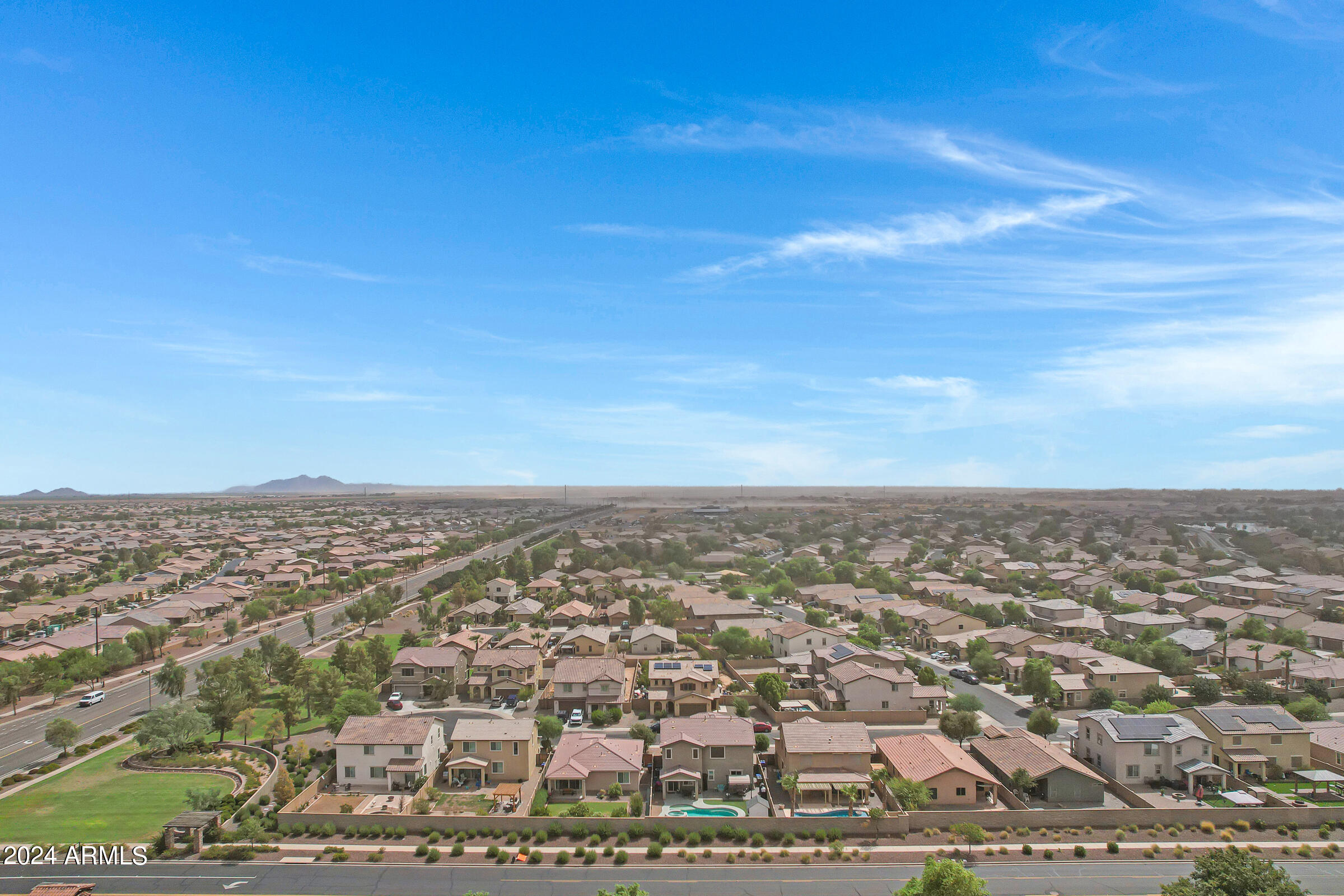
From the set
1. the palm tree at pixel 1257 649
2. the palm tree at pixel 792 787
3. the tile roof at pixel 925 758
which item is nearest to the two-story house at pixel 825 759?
the palm tree at pixel 792 787

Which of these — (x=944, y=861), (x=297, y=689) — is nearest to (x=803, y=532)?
(x=297, y=689)

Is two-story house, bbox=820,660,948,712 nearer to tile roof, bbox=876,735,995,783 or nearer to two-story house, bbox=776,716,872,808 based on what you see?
tile roof, bbox=876,735,995,783

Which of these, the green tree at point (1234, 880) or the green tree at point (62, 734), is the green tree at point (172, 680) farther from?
the green tree at point (1234, 880)

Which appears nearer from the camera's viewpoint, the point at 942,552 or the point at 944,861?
the point at 944,861

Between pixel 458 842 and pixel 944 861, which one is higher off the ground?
pixel 944 861

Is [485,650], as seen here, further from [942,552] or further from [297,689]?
[942,552]

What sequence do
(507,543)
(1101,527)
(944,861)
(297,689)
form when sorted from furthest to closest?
(1101,527), (507,543), (297,689), (944,861)

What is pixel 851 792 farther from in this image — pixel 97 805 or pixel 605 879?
pixel 97 805
